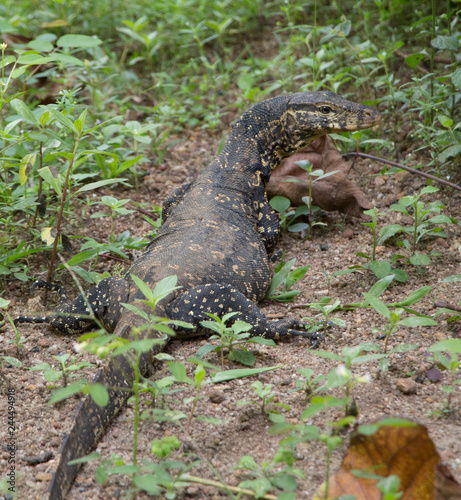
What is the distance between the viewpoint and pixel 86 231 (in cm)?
602

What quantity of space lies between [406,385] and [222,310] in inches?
59.9

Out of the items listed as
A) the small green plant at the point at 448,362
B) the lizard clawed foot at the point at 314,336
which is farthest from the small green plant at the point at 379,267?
the small green plant at the point at 448,362

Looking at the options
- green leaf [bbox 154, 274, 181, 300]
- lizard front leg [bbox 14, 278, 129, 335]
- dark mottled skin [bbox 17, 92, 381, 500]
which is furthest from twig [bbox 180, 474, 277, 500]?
lizard front leg [bbox 14, 278, 129, 335]

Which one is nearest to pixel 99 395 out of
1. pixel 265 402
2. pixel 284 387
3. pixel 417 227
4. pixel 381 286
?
pixel 265 402

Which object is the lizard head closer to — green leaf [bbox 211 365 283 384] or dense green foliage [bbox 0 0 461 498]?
dense green foliage [bbox 0 0 461 498]

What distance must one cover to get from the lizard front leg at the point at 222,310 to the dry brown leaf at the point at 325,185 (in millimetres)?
1792

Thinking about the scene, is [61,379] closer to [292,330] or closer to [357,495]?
[292,330]

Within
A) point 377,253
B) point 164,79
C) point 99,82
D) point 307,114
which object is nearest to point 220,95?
point 164,79

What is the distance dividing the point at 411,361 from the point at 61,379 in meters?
2.36

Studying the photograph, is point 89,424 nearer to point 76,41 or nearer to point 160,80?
point 76,41

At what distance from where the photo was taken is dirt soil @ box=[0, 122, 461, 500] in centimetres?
301

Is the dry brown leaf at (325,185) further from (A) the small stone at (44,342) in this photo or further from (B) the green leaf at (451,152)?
(A) the small stone at (44,342)

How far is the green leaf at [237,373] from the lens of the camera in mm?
3451

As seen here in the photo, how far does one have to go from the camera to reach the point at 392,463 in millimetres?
2607
